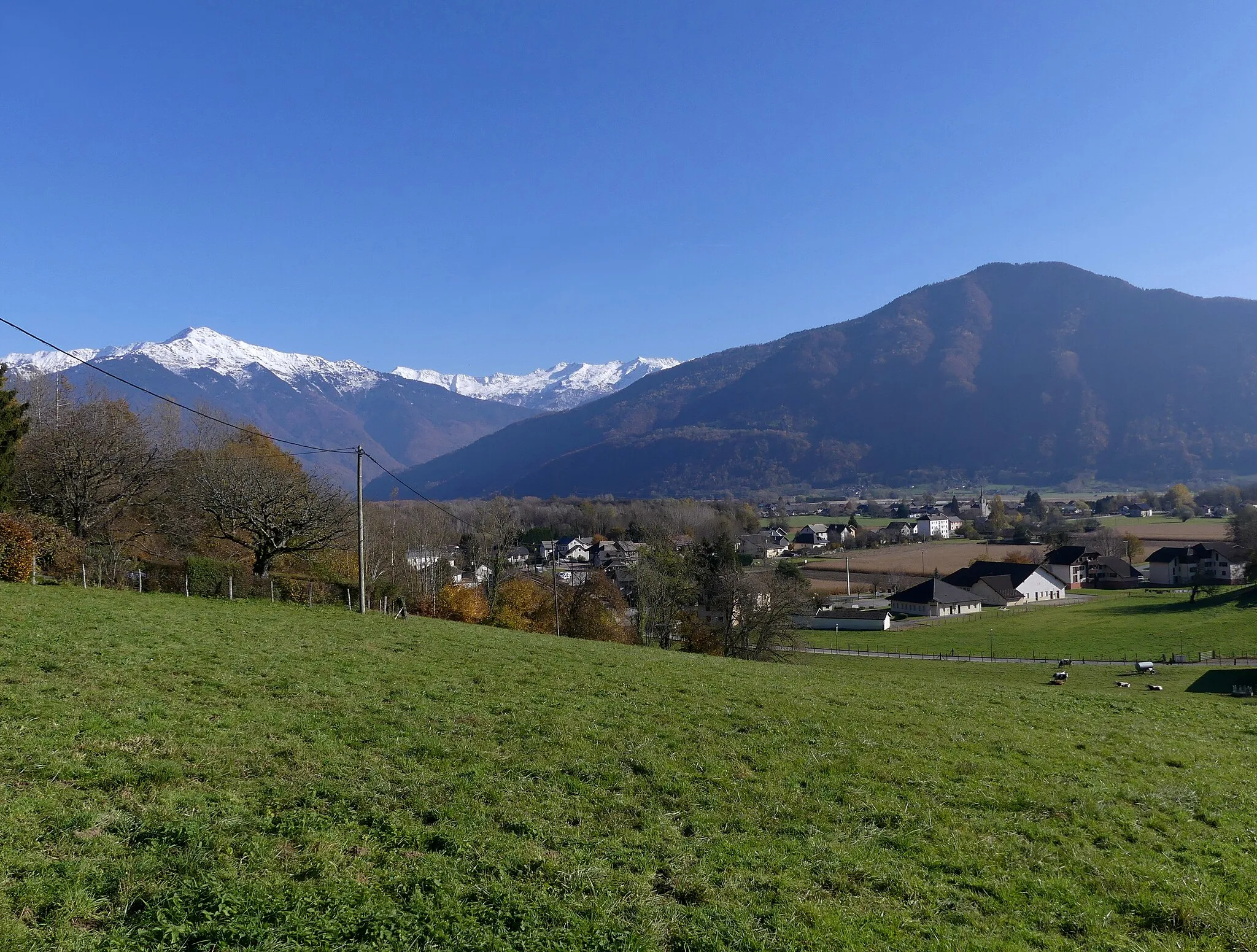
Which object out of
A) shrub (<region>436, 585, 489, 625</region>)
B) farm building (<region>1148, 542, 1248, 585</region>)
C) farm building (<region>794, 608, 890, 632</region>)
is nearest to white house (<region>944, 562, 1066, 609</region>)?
farm building (<region>1148, 542, 1248, 585</region>)

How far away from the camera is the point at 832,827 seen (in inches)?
360

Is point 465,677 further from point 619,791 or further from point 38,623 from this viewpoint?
point 38,623

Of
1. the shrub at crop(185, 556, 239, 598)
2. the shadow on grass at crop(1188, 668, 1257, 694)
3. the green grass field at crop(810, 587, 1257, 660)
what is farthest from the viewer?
the green grass field at crop(810, 587, 1257, 660)

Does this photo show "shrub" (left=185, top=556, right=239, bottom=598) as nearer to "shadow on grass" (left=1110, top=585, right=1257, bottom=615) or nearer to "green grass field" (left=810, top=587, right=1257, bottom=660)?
"green grass field" (left=810, top=587, right=1257, bottom=660)

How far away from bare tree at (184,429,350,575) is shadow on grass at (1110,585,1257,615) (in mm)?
77792

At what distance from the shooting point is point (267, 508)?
122 feet

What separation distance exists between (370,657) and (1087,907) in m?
15.1

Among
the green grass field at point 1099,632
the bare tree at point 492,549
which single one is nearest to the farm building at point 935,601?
the green grass field at point 1099,632

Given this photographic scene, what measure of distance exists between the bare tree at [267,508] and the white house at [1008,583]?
82286 mm

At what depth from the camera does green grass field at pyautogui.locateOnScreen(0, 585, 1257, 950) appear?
641cm

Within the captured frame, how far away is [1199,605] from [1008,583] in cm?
2417

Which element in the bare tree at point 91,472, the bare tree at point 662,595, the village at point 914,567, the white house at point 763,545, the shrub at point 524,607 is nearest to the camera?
the bare tree at point 91,472

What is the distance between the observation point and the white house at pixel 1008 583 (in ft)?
316

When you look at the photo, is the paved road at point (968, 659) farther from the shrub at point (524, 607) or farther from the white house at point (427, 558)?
the white house at point (427, 558)
